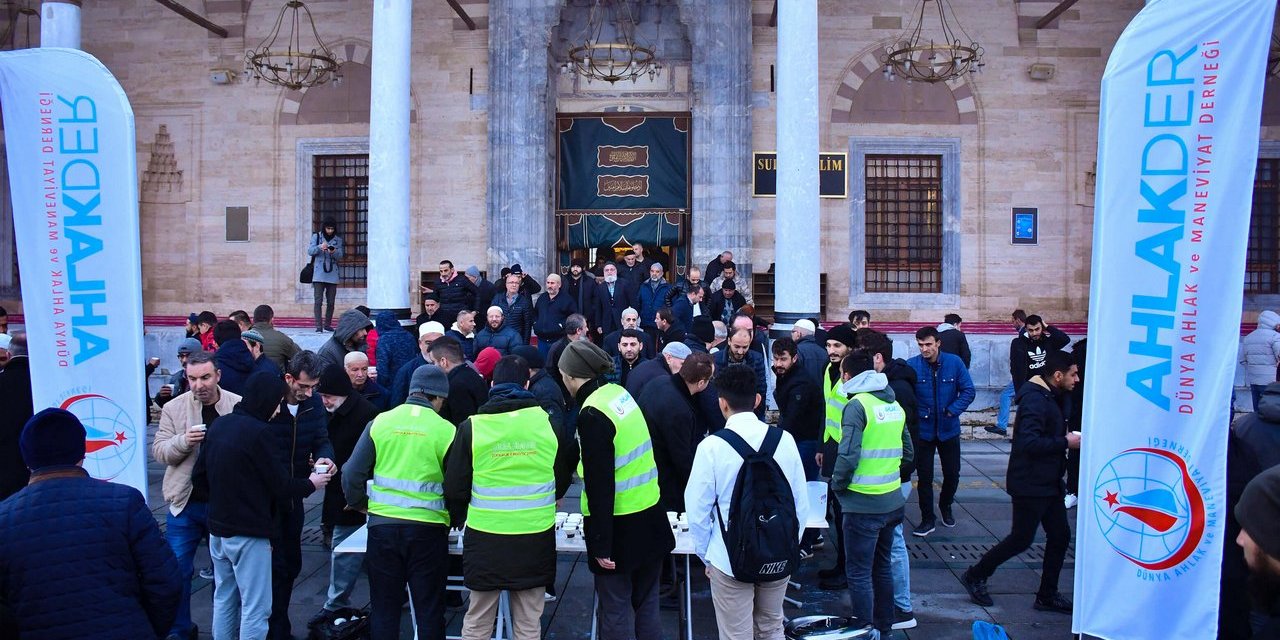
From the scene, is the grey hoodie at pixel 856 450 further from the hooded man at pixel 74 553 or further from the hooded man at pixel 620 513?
the hooded man at pixel 74 553

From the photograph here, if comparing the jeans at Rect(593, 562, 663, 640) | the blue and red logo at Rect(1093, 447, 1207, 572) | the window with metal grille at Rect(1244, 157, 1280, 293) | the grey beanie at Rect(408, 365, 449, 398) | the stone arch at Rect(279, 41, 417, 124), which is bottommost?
the jeans at Rect(593, 562, 663, 640)

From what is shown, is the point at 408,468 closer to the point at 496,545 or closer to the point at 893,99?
the point at 496,545

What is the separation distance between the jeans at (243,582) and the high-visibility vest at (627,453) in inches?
67.8

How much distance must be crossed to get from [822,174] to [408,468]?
483 inches

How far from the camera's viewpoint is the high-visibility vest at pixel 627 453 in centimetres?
431

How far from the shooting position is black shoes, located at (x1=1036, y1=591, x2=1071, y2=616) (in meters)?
5.71

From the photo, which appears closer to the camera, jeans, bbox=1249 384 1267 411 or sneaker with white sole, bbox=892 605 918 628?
sneaker with white sole, bbox=892 605 918 628

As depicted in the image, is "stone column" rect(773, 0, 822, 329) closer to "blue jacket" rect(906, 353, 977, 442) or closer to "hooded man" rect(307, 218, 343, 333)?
"blue jacket" rect(906, 353, 977, 442)

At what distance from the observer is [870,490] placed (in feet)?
16.6

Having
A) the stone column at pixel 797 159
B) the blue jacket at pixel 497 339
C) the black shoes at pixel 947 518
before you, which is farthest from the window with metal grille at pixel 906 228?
the blue jacket at pixel 497 339

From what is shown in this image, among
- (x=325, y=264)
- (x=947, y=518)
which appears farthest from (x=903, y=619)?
(x=325, y=264)

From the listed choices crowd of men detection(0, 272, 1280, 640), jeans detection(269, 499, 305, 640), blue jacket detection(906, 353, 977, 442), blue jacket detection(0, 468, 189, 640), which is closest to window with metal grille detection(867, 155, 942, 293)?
blue jacket detection(906, 353, 977, 442)

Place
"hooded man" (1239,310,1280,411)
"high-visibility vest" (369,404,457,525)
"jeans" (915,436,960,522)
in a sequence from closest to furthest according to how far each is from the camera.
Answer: "high-visibility vest" (369,404,457,525)
"jeans" (915,436,960,522)
"hooded man" (1239,310,1280,411)

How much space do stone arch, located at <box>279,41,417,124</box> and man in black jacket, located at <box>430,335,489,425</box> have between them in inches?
425
